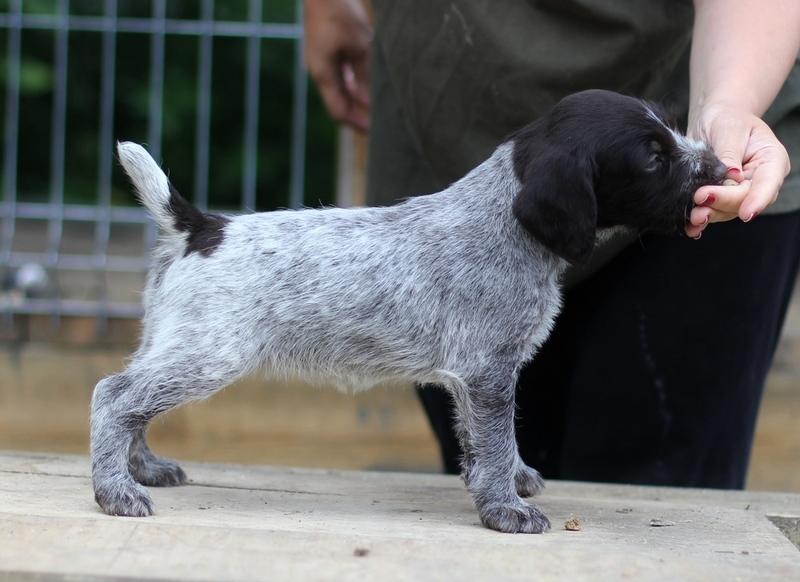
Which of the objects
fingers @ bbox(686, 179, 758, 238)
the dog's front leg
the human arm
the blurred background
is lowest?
the blurred background

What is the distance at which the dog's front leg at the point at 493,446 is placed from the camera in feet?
7.48

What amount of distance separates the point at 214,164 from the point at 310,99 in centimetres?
91

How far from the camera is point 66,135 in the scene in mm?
7590

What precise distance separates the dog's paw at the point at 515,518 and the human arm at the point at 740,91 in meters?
0.74

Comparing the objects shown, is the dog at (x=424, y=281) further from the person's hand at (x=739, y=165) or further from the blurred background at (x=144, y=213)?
the blurred background at (x=144, y=213)

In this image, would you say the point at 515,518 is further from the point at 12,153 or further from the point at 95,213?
the point at 12,153

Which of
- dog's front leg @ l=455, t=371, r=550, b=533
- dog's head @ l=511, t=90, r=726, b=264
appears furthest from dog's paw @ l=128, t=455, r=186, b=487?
dog's head @ l=511, t=90, r=726, b=264

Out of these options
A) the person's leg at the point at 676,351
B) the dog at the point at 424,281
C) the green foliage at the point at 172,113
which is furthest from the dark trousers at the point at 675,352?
the green foliage at the point at 172,113

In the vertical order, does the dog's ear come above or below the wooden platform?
above

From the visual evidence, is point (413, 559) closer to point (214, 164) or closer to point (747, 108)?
point (747, 108)

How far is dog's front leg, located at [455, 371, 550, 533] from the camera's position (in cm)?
228

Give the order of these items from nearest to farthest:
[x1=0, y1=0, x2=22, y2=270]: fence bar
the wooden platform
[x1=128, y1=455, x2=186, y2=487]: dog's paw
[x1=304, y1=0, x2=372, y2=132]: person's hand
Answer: the wooden platform → [x1=128, y1=455, x2=186, y2=487]: dog's paw → [x1=304, y1=0, x2=372, y2=132]: person's hand → [x1=0, y1=0, x2=22, y2=270]: fence bar

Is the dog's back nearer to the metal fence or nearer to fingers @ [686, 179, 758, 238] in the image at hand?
fingers @ [686, 179, 758, 238]

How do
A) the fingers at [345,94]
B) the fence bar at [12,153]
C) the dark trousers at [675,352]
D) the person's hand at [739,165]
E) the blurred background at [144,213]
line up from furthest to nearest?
the fence bar at [12,153] < the blurred background at [144,213] < the fingers at [345,94] < the dark trousers at [675,352] < the person's hand at [739,165]
